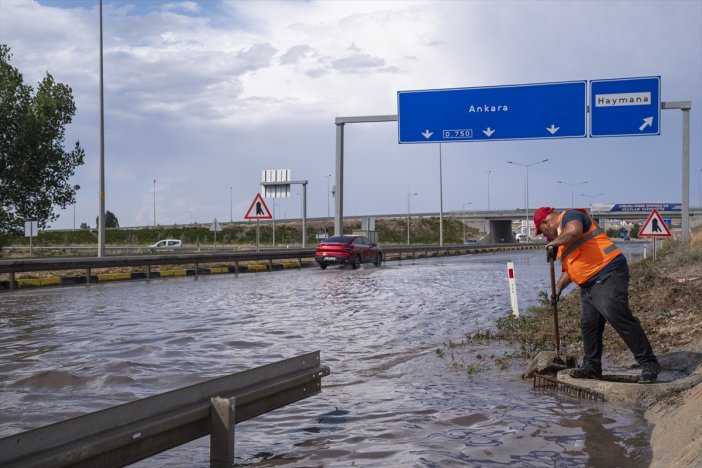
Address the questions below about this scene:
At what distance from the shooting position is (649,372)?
6.82 metres

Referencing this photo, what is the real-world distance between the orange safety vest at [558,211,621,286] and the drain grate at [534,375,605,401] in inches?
39.7

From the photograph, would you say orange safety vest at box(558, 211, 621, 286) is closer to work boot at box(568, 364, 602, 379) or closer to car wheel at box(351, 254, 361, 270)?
work boot at box(568, 364, 602, 379)

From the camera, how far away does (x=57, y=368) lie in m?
8.14

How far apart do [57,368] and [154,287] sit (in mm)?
13172

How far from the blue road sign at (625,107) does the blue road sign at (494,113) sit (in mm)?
423

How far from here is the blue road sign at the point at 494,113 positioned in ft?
→ 88.2

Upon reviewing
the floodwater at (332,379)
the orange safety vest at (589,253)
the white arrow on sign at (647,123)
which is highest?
the white arrow on sign at (647,123)

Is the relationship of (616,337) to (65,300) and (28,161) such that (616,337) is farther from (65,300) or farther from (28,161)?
(28,161)

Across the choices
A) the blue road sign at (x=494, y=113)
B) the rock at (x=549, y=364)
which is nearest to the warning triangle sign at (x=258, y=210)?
the blue road sign at (x=494, y=113)

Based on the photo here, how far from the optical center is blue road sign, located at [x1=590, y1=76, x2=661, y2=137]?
1013 inches

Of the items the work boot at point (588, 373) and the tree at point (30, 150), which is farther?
the tree at point (30, 150)

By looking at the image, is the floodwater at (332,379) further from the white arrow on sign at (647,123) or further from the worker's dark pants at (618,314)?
the white arrow on sign at (647,123)

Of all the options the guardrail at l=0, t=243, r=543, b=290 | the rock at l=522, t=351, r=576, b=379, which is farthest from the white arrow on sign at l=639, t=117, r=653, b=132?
the rock at l=522, t=351, r=576, b=379

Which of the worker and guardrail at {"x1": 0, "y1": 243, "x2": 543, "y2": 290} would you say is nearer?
the worker
